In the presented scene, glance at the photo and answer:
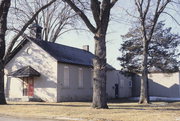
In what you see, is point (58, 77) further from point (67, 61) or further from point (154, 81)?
point (154, 81)

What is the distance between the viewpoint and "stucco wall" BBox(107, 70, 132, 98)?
1576 inches

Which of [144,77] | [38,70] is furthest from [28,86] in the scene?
[144,77]

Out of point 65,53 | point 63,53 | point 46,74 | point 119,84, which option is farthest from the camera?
point 119,84

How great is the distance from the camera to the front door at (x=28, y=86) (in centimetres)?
3086

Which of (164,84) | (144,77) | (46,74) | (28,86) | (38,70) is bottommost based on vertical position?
(28,86)

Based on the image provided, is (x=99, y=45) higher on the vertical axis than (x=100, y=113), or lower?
higher

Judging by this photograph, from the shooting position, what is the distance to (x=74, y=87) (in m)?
31.9

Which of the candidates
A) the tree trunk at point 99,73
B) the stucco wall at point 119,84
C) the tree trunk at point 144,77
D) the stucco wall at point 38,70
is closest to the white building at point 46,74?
the stucco wall at point 38,70

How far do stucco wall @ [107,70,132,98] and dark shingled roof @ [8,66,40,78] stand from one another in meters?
12.4

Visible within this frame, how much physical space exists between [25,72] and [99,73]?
1264 centimetres

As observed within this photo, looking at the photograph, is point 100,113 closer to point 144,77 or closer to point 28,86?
point 144,77

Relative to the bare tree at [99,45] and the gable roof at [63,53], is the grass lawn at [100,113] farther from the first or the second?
the gable roof at [63,53]

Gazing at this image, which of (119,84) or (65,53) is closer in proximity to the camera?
(65,53)

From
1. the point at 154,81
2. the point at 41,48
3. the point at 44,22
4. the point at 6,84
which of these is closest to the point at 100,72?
the point at 41,48
